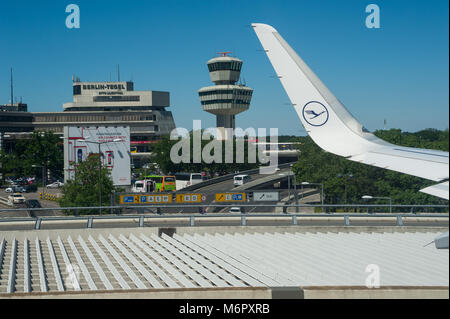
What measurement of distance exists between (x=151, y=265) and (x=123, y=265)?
81cm

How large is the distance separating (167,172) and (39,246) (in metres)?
91.3

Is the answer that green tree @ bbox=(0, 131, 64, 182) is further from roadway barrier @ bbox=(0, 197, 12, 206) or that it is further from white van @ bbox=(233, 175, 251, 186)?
white van @ bbox=(233, 175, 251, 186)

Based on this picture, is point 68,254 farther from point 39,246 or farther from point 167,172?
point 167,172

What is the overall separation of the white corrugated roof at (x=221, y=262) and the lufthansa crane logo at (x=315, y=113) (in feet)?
10.5

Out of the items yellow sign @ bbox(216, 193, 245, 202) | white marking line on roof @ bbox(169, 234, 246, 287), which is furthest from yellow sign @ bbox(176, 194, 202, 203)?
white marking line on roof @ bbox(169, 234, 246, 287)

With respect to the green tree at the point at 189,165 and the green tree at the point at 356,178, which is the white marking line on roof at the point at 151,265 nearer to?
the green tree at the point at 356,178

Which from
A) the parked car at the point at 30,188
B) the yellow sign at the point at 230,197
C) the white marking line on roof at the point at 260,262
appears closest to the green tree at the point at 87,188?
the yellow sign at the point at 230,197

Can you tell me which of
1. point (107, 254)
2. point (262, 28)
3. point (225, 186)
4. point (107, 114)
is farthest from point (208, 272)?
point (107, 114)

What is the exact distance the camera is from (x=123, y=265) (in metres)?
14.5

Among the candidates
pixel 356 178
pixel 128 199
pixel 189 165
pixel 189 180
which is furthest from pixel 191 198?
pixel 189 165

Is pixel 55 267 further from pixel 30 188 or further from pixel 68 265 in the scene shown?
pixel 30 188

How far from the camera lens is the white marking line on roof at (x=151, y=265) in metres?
12.1

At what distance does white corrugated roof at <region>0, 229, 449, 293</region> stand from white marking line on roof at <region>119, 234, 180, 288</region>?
1.2 inches

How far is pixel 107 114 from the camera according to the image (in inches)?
6176
